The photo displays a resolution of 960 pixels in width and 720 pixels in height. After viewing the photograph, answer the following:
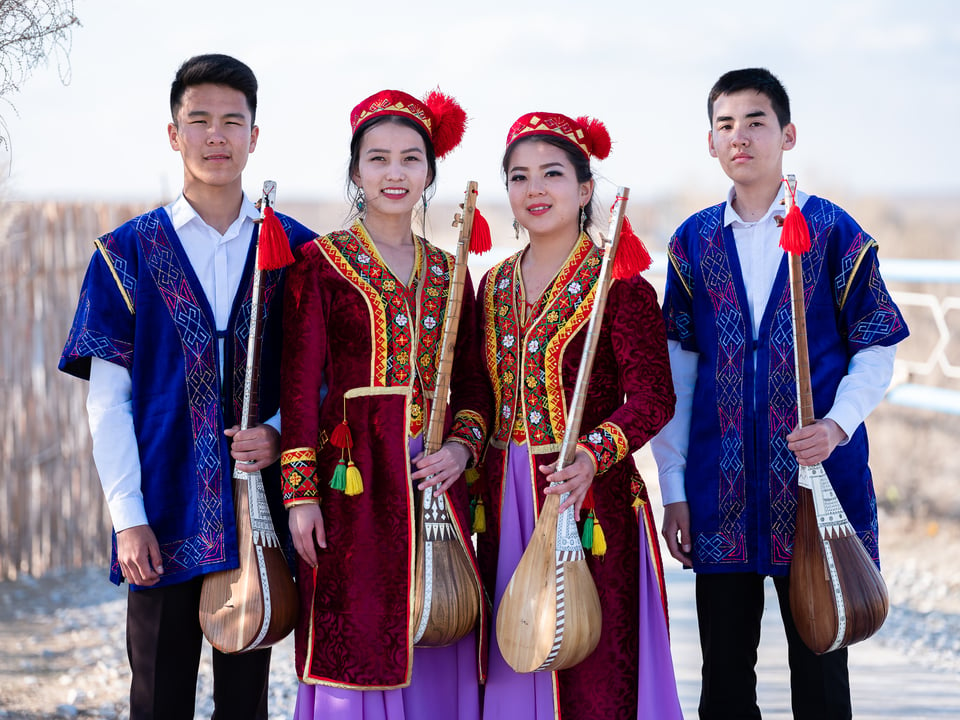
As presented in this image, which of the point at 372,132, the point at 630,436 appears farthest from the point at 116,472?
the point at 630,436

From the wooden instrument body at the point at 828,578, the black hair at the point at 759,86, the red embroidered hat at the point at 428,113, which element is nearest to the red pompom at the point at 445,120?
the red embroidered hat at the point at 428,113

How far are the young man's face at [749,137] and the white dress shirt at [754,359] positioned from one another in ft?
0.31

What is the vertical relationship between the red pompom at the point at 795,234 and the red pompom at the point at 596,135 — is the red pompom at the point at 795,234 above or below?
below

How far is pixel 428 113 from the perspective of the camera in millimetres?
2842

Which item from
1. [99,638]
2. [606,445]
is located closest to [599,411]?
[606,445]

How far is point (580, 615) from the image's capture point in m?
2.50

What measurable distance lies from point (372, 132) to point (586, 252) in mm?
669

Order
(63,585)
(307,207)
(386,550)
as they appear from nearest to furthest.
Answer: (386,550) < (63,585) < (307,207)

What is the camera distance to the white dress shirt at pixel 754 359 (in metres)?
2.74

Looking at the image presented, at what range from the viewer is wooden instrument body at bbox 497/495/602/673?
8.11 ft

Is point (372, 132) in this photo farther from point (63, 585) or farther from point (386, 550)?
point (63, 585)

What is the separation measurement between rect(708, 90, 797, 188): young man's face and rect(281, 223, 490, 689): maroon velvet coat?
910mm

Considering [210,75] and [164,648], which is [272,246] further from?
[164,648]

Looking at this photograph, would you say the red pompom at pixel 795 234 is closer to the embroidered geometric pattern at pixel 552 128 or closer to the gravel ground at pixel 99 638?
the embroidered geometric pattern at pixel 552 128
